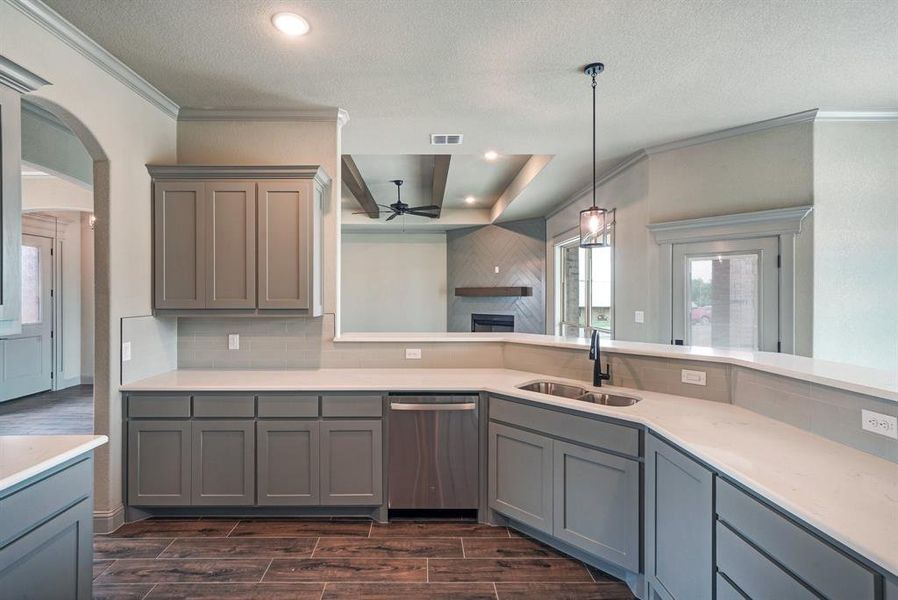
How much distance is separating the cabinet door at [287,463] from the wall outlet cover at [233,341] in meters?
0.85

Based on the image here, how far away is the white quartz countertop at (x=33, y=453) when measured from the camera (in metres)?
1.29

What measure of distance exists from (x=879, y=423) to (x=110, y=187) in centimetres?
395

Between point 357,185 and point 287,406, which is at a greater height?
point 357,185

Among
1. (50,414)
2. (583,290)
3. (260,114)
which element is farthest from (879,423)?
(50,414)

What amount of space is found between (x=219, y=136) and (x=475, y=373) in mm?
2678

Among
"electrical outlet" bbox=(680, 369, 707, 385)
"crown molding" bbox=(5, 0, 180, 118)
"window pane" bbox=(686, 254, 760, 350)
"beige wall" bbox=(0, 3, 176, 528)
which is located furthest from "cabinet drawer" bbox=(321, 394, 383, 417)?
"window pane" bbox=(686, 254, 760, 350)

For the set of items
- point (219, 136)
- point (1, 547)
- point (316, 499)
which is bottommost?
point (316, 499)

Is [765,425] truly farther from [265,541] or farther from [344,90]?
[344,90]

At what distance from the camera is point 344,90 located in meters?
2.86

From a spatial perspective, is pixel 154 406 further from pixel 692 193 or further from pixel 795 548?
pixel 692 193

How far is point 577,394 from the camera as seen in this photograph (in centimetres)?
255

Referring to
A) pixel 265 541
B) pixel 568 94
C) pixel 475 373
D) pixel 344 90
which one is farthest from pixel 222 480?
pixel 568 94

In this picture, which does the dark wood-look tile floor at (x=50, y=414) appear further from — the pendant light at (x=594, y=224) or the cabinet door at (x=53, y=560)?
the pendant light at (x=594, y=224)

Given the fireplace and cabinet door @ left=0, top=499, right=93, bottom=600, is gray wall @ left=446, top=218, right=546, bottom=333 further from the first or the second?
cabinet door @ left=0, top=499, right=93, bottom=600
